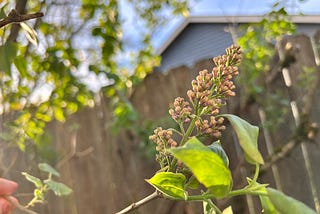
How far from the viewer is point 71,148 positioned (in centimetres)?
180

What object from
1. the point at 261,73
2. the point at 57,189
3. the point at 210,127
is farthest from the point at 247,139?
the point at 261,73

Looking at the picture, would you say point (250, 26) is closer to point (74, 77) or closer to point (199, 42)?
point (74, 77)

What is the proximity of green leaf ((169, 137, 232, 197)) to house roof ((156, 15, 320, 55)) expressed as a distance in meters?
1.00

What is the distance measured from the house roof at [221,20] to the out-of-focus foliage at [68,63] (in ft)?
0.40

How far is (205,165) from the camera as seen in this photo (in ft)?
0.77

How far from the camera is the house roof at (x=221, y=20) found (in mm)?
1246

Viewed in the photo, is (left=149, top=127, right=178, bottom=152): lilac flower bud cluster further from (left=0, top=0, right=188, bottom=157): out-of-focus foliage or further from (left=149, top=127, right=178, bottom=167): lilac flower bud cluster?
(left=0, top=0, right=188, bottom=157): out-of-focus foliage

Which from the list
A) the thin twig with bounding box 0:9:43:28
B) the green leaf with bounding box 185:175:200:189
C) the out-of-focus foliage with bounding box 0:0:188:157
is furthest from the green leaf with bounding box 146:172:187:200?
the out-of-focus foliage with bounding box 0:0:188:157

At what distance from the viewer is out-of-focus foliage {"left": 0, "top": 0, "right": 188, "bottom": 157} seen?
112 cm

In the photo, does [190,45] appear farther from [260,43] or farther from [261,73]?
[260,43]

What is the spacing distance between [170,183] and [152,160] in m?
1.31

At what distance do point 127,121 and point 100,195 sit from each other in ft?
0.88

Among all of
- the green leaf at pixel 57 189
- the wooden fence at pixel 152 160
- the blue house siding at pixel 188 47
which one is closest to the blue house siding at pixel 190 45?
the blue house siding at pixel 188 47

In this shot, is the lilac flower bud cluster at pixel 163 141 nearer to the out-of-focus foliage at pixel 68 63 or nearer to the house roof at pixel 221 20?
the out-of-focus foliage at pixel 68 63
